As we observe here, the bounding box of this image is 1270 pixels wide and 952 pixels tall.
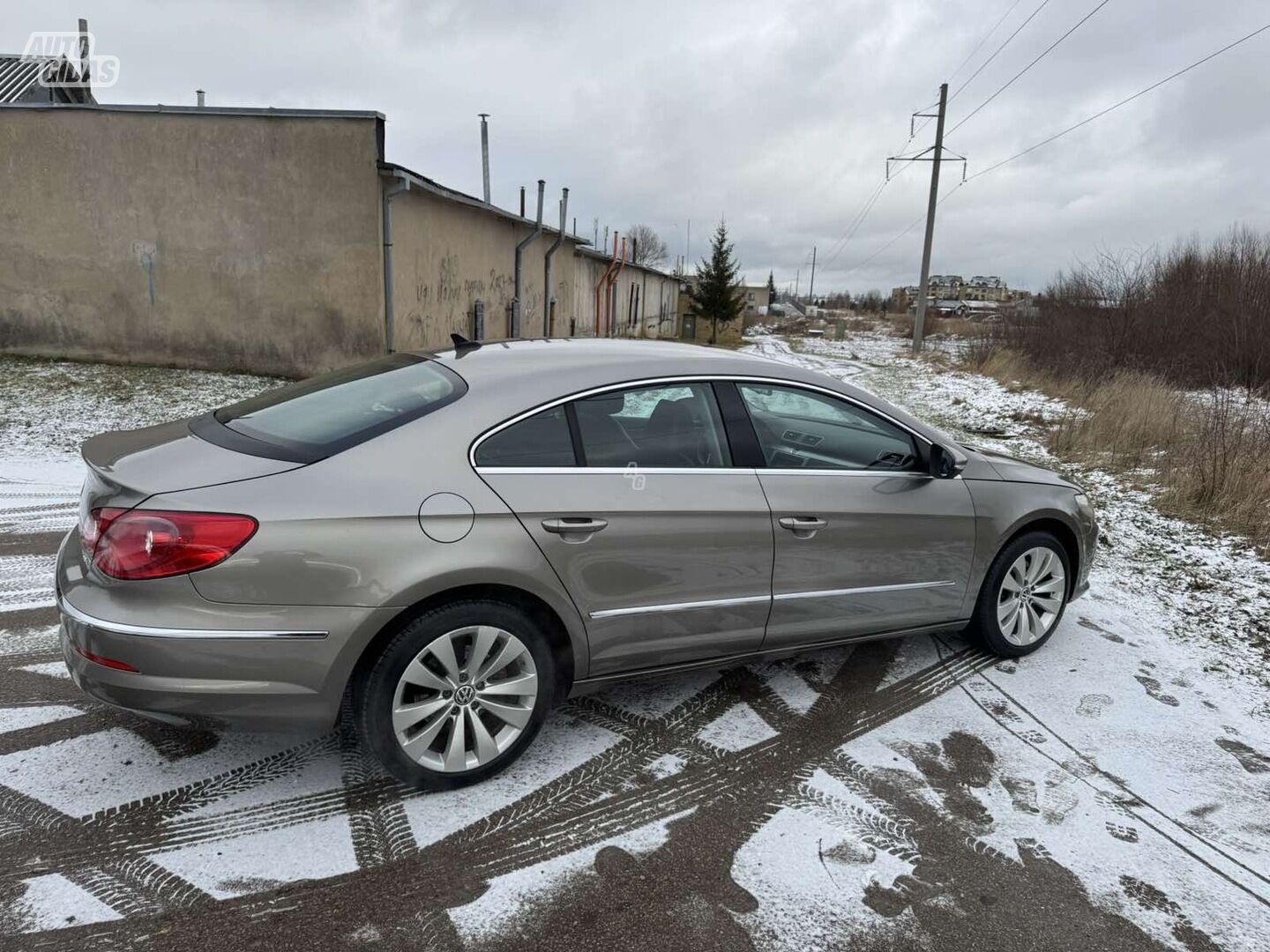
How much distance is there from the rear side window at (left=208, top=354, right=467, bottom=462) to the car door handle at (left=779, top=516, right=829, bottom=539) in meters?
1.40

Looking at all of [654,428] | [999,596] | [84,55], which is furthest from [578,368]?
[84,55]

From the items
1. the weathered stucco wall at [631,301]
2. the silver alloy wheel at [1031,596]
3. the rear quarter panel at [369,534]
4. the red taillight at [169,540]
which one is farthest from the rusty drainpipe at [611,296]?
the red taillight at [169,540]

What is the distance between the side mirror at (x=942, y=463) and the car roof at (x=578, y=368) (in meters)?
0.12

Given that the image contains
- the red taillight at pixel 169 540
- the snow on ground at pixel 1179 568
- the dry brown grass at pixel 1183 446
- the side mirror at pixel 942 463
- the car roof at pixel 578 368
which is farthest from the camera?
the dry brown grass at pixel 1183 446

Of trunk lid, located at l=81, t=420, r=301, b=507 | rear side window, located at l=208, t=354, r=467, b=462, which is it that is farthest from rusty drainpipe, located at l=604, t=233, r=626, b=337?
trunk lid, located at l=81, t=420, r=301, b=507

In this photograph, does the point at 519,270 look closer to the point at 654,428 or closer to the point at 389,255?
the point at 389,255

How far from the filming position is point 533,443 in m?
2.97

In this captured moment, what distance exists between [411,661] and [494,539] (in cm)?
48

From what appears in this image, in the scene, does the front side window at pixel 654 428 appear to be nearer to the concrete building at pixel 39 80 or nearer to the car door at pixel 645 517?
the car door at pixel 645 517

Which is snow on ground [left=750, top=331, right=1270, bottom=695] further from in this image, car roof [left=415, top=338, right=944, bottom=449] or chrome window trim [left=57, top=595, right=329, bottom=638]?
chrome window trim [left=57, top=595, right=329, bottom=638]

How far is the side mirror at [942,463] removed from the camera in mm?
3773

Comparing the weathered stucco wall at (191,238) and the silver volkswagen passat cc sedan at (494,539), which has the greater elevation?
the weathered stucco wall at (191,238)

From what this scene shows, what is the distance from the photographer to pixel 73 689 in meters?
3.43

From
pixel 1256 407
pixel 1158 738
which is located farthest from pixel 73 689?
pixel 1256 407
